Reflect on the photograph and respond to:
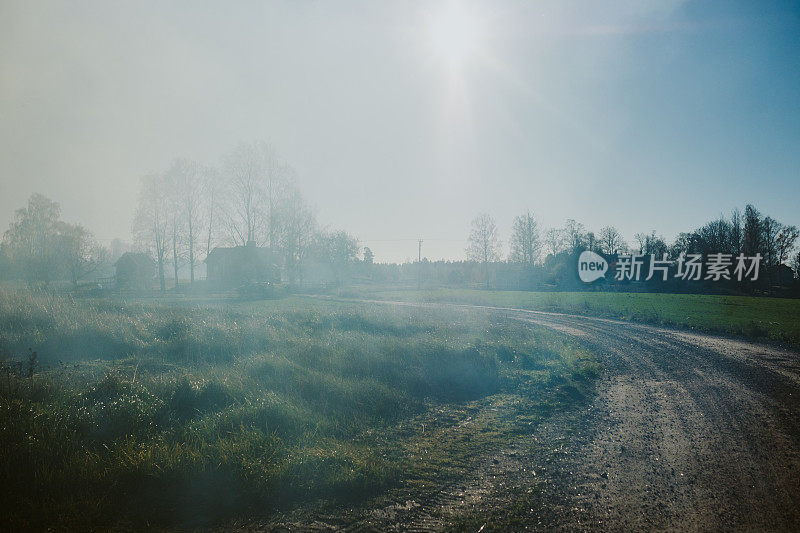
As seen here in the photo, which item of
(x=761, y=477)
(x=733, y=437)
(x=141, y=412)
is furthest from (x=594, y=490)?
(x=141, y=412)

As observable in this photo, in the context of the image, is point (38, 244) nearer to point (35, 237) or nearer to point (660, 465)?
point (35, 237)

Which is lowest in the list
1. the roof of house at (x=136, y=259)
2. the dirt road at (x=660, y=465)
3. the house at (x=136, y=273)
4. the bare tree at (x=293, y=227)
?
the dirt road at (x=660, y=465)

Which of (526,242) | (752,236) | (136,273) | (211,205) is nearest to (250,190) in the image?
(211,205)

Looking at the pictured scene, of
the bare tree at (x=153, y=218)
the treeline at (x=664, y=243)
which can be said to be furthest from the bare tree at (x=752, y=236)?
the bare tree at (x=153, y=218)

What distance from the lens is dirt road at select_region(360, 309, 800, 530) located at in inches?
172

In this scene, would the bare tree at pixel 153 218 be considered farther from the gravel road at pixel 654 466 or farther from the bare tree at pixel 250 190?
the gravel road at pixel 654 466

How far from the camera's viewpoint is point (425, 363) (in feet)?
34.0

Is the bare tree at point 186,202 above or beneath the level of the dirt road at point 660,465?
above

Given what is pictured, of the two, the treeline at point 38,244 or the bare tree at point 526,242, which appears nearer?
the treeline at point 38,244

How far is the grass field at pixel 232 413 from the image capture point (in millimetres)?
4371

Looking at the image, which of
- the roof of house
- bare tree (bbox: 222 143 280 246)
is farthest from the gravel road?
the roof of house
